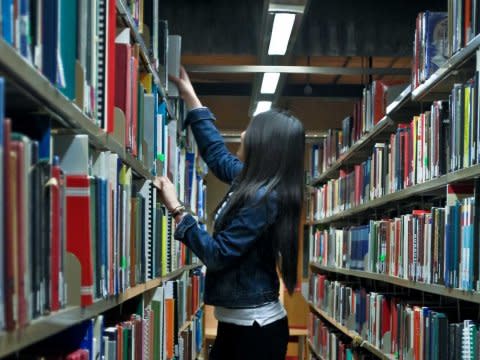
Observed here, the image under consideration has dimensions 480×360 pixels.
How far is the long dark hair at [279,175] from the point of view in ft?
7.54

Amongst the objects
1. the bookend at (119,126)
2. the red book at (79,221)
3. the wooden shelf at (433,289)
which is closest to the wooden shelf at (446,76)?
the wooden shelf at (433,289)

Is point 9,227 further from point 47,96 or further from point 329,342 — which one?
point 329,342

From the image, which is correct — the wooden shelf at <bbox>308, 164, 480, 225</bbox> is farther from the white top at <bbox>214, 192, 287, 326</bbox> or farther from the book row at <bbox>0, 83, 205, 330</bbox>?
the book row at <bbox>0, 83, 205, 330</bbox>

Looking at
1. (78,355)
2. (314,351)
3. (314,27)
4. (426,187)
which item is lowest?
(314,351)

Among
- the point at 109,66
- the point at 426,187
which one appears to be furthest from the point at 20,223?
the point at 426,187

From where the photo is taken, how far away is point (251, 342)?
2299 mm

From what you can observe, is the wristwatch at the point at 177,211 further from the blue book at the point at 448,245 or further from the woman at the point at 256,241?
the blue book at the point at 448,245

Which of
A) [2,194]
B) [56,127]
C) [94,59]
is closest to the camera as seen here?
[2,194]

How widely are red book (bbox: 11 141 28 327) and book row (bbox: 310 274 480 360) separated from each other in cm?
183

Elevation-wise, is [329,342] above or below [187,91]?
below

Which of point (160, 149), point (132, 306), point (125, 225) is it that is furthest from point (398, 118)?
point (125, 225)

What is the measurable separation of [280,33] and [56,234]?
10.7ft

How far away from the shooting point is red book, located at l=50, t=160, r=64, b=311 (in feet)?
4.10

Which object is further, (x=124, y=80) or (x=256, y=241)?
(x=256, y=241)
